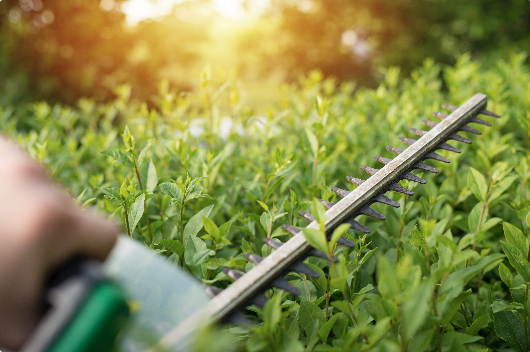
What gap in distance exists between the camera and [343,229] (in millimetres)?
873

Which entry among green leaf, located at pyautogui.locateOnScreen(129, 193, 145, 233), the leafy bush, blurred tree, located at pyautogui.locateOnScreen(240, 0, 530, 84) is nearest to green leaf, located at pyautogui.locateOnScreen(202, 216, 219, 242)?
the leafy bush

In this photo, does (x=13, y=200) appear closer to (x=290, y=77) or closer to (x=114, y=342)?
(x=114, y=342)

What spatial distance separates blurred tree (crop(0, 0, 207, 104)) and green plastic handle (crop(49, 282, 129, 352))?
767 centimetres

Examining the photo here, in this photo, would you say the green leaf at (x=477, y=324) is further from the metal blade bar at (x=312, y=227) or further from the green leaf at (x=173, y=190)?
the green leaf at (x=173, y=190)

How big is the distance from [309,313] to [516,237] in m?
0.75

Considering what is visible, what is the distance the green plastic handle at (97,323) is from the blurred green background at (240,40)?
7.71 m

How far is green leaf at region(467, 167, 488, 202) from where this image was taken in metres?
1.30

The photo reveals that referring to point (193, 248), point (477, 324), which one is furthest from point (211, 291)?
point (477, 324)

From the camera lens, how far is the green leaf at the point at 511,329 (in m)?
1.10

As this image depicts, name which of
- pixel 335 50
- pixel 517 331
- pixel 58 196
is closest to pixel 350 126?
pixel 517 331

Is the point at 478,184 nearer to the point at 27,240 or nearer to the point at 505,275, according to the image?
the point at 505,275

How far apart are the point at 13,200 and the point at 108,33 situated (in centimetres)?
977

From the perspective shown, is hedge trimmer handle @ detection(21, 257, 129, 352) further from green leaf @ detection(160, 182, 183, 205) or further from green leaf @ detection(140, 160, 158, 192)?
green leaf @ detection(140, 160, 158, 192)

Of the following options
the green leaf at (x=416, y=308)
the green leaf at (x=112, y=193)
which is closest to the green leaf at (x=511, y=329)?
the green leaf at (x=416, y=308)
